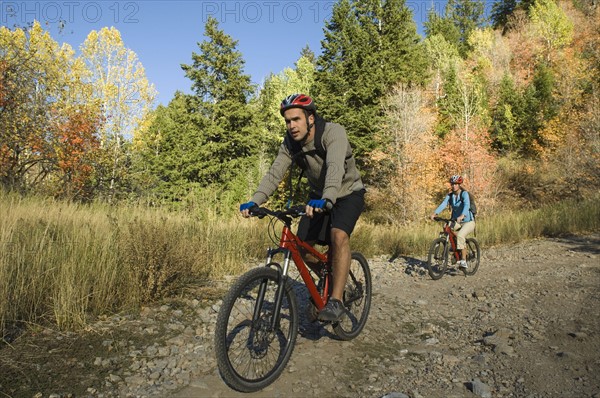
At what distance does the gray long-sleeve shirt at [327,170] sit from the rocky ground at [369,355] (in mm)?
1513

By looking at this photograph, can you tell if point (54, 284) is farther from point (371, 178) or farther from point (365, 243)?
point (371, 178)

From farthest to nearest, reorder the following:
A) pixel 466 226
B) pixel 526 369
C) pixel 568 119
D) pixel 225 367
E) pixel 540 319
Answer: pixel 568 119, pixel 466 226, pixel 540 319, pixel 526 369, pixel 225 367

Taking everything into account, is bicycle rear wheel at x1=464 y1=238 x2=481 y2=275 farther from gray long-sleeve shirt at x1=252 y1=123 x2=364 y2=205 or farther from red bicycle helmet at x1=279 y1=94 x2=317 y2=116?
red bicycle helmet at x1=279 y1=94 x2=317 y2=116

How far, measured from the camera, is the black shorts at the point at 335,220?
373 centimetres

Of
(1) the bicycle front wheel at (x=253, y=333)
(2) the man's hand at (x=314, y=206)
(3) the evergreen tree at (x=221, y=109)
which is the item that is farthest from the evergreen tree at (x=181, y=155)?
(2) the man's hand at (x=314, y=206)

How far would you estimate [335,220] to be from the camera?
3.72m

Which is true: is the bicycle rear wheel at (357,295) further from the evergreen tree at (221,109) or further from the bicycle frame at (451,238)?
the evergreen tree at (221,109)

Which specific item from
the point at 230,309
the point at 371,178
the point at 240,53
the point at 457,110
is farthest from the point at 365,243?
the point at 457,110

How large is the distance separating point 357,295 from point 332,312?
1013mm

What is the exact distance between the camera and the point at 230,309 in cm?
283

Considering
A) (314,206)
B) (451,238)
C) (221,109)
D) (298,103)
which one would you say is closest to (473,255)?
(451,238)

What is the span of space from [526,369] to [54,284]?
4.50m

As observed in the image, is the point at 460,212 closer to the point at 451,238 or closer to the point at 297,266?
the point at 451,238

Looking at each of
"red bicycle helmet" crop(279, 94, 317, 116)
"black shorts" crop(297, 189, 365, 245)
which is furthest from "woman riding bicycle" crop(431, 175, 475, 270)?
"red bicycle helmet" crop(279, 94, 317, 116)
